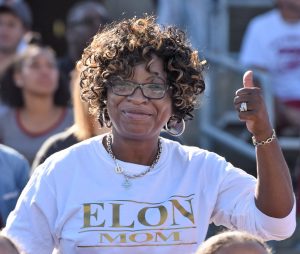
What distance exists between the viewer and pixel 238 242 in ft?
11.2

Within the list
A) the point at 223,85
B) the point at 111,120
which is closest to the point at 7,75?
the point at 223,85

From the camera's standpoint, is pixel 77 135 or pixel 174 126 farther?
pixel 77 135

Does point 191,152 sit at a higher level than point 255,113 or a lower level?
lower

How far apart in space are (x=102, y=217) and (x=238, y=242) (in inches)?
25.0

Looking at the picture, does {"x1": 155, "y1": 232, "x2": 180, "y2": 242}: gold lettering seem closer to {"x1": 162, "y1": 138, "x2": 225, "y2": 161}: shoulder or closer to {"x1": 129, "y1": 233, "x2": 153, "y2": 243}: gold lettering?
{"x1": 129, "y1": 233, "x2": 153, "y2": 243}: gold lettering

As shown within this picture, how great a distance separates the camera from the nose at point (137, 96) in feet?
13.1

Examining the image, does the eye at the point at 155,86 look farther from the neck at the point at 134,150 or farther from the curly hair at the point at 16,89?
Answer: the curly hair at the point at 16,89

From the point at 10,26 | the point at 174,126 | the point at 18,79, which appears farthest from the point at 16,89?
the point at 174,126

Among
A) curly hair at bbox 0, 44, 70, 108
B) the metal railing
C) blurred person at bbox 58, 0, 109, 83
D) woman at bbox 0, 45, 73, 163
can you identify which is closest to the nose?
woman at bbox 0, 45, 73, 163

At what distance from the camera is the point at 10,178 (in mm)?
5430

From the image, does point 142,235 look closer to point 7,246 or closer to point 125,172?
point 125,172

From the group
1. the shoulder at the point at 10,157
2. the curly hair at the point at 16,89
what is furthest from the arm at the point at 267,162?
the curly hair at the point at 16,89

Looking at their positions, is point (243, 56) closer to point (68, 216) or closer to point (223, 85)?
point (223, 85)

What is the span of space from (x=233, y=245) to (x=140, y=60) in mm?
904
